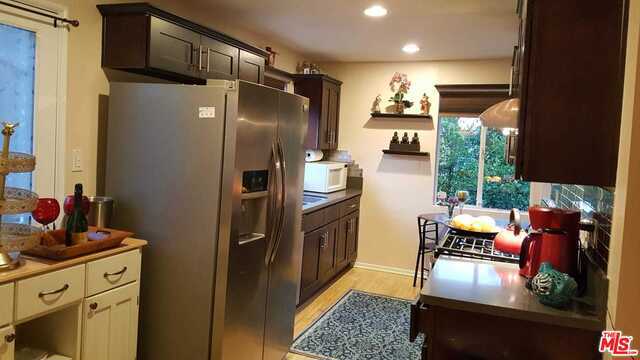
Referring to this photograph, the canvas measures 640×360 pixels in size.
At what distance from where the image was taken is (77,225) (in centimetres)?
205

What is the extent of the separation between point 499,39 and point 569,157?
265cm

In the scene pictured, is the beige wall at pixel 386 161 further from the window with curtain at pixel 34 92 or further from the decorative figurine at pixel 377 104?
the window with curtain at pixel 34 92

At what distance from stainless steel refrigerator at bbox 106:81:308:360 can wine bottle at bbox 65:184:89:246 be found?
0.41 metres

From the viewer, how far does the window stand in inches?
196

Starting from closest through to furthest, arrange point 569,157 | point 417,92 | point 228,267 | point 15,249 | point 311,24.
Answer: point 569,157
point 15,249
point 228,267
point 311,24
point 417,92

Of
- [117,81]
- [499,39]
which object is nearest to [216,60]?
[117,81]

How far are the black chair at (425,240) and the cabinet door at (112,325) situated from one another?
9.73 ft

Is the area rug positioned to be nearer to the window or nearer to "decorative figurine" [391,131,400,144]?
the window

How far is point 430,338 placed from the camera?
1836 mm

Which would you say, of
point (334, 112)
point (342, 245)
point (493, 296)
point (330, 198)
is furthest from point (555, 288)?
point (334, 112)

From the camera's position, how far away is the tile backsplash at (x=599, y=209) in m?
1.63

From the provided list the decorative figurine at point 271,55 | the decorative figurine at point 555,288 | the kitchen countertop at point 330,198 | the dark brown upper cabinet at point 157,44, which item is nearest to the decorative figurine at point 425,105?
the kitchen countertop at point 330,198

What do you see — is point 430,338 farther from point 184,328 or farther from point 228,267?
point 184,328

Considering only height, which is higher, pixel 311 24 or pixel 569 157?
pixel 311 24
